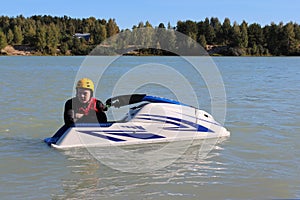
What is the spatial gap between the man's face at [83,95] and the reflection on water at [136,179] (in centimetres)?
109

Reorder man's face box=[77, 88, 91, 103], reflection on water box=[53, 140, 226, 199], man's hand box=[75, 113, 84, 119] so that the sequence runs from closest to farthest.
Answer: reflection on water box=[53, 140, 226, 199] < man's face box=[77, 88, 91, 103] < man's hand box=[75, 113, 84, 119]

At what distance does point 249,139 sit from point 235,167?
2505 millimetres

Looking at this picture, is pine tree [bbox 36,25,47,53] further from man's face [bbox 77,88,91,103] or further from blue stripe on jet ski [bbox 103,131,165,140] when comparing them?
blue stripe on jet ski [bbox 103,131,165,140]

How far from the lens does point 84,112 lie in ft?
28.6

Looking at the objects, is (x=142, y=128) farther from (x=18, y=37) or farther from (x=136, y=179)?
(x=18, y=37)

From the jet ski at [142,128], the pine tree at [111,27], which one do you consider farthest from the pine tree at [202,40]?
the jet ski at [142,128]

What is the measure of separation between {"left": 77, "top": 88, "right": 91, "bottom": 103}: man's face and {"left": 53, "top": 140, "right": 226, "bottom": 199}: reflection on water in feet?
3.56

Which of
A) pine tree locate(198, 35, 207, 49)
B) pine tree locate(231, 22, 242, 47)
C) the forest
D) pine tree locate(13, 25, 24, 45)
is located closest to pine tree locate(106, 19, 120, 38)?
the forest

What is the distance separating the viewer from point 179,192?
6.07 meters

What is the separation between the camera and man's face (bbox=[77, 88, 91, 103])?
852 centimetres

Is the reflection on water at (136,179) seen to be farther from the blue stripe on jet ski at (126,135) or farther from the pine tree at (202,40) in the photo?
the pine tree at (202,40)

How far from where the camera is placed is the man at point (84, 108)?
28.0 feet

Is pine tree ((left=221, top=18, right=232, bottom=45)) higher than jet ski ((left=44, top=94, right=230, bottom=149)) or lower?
higher

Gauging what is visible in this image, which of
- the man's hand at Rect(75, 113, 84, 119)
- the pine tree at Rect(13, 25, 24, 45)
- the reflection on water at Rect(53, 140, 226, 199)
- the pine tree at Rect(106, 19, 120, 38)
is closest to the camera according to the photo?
the reflection on water at Rect(53, 140, 226, 199)
